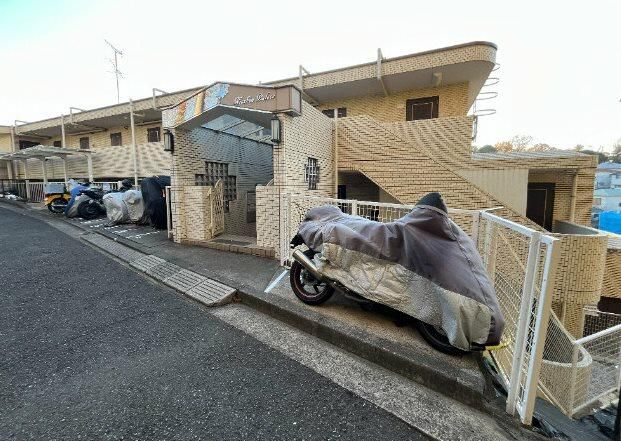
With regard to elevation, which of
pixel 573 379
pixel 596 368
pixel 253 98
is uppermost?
pixel 253 98

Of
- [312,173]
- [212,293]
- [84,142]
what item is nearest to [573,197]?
[312,173]

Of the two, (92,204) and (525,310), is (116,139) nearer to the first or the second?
(92,204)

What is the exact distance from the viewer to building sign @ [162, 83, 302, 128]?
6.28m

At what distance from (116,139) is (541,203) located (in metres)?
24.5

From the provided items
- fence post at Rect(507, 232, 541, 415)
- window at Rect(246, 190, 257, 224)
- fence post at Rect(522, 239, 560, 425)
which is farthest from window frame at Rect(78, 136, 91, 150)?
fence post at Rect(522, 239, 560, 425)

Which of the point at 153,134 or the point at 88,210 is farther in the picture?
the point at 153,134

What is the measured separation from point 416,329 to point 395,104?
11793 millimetres

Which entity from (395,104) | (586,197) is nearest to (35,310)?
(395,104)

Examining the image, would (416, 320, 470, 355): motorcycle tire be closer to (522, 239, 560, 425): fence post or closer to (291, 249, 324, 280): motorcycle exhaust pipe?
(522, 239, 560, 425): fence post

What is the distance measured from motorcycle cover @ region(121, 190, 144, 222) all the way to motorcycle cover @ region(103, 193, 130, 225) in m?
0.22

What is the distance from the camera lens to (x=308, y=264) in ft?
12.6

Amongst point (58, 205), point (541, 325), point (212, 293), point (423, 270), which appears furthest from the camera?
point (58, 205)

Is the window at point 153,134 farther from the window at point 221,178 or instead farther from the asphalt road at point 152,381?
the asphalt road at point 152,381

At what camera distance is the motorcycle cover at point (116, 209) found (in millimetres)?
10656
